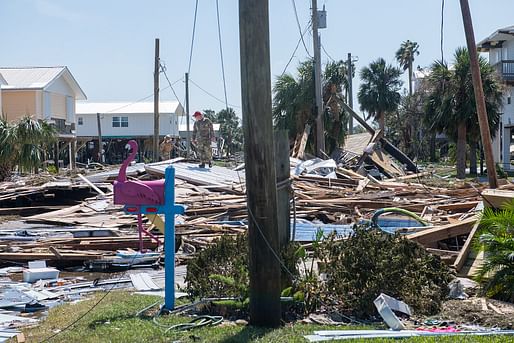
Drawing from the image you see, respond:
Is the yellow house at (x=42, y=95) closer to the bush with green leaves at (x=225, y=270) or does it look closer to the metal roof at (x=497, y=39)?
the metal roof at (x=497, y=39)

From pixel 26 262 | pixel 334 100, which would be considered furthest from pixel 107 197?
pixel 334 100

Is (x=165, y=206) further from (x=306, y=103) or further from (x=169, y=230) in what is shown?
(x=306, y=103)

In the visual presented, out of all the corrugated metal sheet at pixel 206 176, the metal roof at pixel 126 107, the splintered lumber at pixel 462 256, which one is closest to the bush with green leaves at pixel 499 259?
the splintered lumber at pixel 462 256

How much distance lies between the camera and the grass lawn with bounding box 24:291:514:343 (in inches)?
254

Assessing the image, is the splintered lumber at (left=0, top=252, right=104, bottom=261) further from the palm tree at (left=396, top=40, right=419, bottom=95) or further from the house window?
the palm tree at (left=396, top=40, right=419, bottom=95)

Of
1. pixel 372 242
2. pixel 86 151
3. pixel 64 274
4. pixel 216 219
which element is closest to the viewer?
pixel 372 242

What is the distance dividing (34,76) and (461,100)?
27593 mm

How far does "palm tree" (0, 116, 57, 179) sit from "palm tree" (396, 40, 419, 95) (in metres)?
63.0

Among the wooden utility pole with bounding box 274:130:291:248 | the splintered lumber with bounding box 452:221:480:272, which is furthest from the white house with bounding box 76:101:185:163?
the wooden utility pole with bounding box 274:130:291:248

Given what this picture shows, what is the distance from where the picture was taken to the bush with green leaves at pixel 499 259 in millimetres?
7863

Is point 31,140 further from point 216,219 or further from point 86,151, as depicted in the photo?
point 86,151

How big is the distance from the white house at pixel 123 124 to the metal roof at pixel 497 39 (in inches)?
1167

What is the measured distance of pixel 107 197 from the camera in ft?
67.0

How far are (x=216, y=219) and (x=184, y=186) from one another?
542 cm
